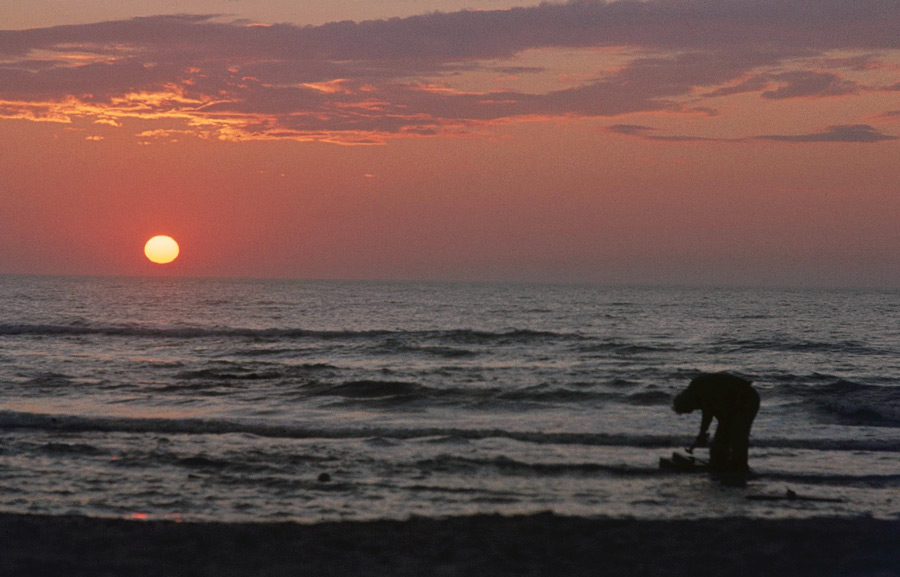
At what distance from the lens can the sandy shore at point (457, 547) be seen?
8.48m

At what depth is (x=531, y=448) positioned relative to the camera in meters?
15.5

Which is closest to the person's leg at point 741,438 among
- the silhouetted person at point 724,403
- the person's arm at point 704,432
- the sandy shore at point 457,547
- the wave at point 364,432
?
the silhouetted person at point 724,403

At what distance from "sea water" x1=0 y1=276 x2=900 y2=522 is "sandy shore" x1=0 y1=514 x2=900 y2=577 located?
70 centimetres

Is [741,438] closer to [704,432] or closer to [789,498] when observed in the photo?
[704,432]

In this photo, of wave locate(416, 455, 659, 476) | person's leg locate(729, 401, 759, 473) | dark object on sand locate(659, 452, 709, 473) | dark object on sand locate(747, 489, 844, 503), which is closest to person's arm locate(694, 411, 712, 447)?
person's leg locate(729, 401, 759, 473)

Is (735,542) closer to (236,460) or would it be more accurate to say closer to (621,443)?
(621,443)

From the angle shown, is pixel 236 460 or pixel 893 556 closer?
pixel 893 556

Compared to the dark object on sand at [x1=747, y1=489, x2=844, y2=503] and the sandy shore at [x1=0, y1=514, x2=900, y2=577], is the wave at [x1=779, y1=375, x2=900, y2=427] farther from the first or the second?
the sandy shore at [x1=0, y1=514, x2=900, y2=577]

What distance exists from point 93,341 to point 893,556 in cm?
3997

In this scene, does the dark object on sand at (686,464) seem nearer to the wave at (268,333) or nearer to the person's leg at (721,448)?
the person's leg at (721,448)

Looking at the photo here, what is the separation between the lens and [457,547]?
9.21 meters

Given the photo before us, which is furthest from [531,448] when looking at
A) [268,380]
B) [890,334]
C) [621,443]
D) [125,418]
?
[890,334]

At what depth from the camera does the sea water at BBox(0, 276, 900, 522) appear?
37.8 ft

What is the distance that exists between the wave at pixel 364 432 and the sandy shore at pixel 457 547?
19.9 ft
